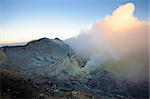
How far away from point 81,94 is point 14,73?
1626 mm

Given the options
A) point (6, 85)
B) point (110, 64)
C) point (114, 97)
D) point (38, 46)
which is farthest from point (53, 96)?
point (110, 64)

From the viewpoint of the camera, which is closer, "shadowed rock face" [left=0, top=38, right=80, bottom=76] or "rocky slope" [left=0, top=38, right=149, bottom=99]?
"rocky slope" [left=0, top=38, right=149, bottom=99]

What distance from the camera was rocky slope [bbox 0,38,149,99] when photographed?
5.66 metres

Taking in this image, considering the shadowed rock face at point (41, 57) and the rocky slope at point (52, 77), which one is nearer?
the rocky slope at point (52, 77)

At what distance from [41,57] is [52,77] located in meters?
0.70

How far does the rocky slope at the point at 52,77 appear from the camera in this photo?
18.6 ft

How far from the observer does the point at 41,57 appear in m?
7.00

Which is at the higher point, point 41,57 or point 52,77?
point 41,57

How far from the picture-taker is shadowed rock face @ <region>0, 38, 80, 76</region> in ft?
21.2

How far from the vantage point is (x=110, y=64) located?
26.0 ft

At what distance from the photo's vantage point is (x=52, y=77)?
21.7 feet

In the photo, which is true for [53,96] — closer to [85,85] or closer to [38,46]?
[85,85]

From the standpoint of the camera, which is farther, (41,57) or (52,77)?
(41,57)

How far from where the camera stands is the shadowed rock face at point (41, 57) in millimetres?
6458
